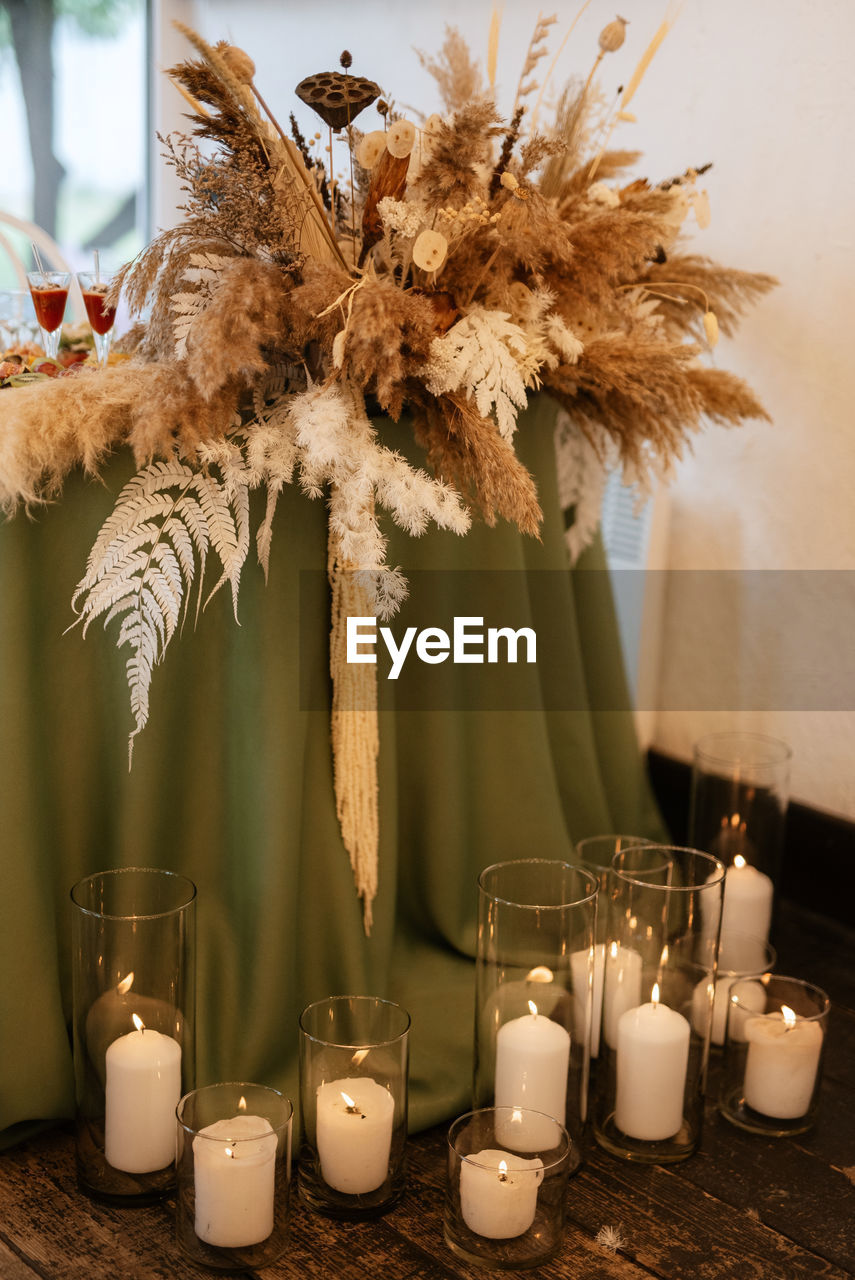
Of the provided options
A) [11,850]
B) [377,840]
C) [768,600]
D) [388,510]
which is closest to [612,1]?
[768,600]

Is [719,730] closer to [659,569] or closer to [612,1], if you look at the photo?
[659,569]

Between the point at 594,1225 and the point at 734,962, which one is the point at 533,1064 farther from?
the point at 734,962

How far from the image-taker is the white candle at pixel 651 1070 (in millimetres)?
1382

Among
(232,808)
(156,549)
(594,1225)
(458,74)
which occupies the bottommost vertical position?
(594,1225)

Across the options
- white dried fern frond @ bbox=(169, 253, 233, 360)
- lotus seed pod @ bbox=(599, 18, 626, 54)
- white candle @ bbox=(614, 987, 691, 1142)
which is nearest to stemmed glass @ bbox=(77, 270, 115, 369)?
white dried fern frond @ bbox=(169, 253, 233, 360)

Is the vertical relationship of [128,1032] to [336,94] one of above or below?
below

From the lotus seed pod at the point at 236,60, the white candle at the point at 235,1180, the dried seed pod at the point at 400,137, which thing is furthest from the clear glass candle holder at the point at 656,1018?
the lotus seed pod at the point at 236,60

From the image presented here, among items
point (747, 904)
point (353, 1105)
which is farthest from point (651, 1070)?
point (747, 904)

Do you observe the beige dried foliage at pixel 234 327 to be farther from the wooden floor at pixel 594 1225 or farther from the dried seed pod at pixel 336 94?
the wooden floor at pixel 594 1225

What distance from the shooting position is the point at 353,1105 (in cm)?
125

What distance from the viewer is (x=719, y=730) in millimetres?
2205

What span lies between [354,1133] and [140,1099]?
0.75 feet

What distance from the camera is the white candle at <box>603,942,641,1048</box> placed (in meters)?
1.45

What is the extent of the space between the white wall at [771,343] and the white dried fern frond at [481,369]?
2.58 feet
